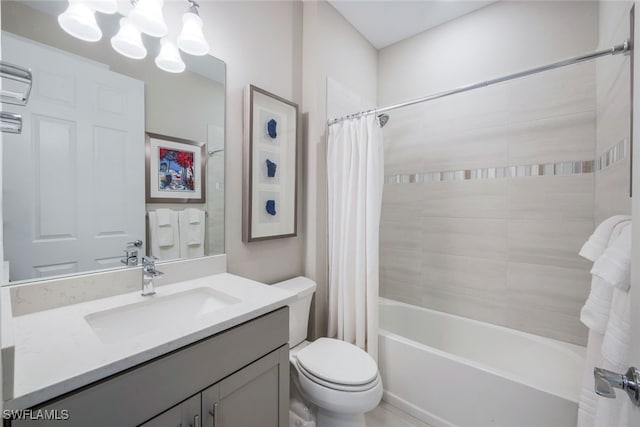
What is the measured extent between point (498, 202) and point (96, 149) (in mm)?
2353

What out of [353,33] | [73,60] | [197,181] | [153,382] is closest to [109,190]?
[197,181]

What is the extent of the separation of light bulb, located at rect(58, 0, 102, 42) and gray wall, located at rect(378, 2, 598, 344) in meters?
2.11

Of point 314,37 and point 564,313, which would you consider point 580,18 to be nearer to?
→ point 314,37

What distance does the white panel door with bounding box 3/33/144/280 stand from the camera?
91 cm

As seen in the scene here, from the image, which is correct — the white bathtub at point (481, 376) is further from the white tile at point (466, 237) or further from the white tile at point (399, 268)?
the white tile at point (466, 237)

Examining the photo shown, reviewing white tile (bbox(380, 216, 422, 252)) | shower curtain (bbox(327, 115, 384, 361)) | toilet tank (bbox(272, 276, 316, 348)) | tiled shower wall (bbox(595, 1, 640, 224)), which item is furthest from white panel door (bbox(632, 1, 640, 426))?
white tile (bbox(380, 216, 422, 252))

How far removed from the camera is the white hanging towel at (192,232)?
1.33m

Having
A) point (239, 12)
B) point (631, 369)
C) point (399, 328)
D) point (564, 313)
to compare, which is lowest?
point (399, 328)

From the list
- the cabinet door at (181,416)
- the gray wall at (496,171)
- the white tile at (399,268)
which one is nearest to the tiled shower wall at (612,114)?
the gray wall at (496,171)

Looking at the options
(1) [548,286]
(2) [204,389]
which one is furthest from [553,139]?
(2) [204,389]

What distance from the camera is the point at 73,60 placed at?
3.32ft

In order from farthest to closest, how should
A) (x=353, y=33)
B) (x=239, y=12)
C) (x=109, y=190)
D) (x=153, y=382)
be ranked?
1. (x=353, y=33)
2. (x=239, y=12)
3. (x=109, y=190)
4. (x=153, y=382)

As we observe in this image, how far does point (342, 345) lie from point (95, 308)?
1.21 metres

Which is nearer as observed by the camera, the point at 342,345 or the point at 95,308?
the point at 95,308
